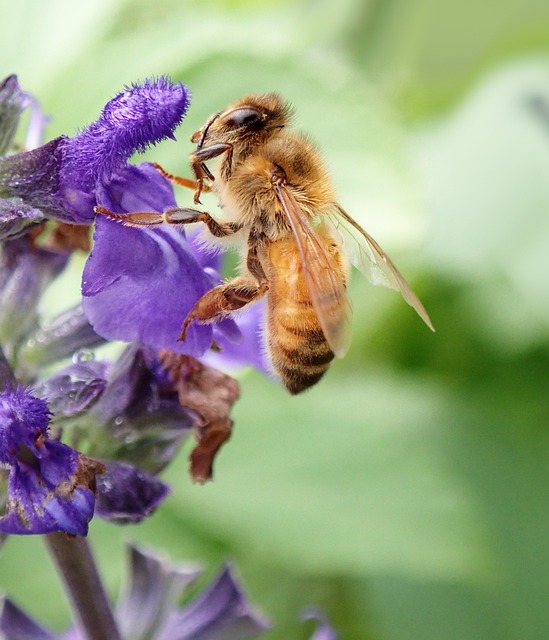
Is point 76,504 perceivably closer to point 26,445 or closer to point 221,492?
point 26,445

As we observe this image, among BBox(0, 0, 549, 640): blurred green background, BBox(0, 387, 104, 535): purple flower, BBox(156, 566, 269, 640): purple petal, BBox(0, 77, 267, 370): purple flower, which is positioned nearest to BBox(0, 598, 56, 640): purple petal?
BBox(156, 566, 269, 640): purple petal

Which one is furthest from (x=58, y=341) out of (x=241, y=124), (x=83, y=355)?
(x=241, y=124)

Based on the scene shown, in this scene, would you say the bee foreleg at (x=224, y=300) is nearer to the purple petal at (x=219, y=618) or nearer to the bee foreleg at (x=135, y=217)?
the bee foreleg at (x=135, y=217)

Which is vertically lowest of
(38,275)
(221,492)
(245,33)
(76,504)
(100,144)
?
(221,492)

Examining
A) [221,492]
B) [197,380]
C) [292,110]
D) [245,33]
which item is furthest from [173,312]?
[245,33]

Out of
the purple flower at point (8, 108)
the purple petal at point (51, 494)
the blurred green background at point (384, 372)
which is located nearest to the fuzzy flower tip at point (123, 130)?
the purple flower at point (8, 108)

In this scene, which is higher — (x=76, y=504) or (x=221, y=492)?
(x=76, y=504)
